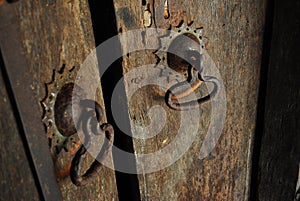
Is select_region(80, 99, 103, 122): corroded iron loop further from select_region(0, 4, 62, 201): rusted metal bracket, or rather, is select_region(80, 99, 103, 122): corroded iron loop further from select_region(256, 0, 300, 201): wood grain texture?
select_region(256, 0, 300, 201): wood grain texture

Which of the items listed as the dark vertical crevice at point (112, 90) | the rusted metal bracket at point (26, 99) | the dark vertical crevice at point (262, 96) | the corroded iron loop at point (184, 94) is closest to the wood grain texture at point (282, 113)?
the dark vertical crevice at point (262, 96)

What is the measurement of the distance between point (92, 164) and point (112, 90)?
13 cm

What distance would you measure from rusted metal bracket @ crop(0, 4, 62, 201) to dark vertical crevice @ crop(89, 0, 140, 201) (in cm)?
15

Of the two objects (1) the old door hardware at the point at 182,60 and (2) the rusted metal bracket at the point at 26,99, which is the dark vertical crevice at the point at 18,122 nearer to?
(2) the rusted metal bracket at the point at 26,99

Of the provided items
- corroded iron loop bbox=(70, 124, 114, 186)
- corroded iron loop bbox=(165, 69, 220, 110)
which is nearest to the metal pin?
corroded iron loop bbox=(165, 69, 220, 110)

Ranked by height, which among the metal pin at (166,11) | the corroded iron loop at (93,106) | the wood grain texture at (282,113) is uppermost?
the metal pin at (166,11)

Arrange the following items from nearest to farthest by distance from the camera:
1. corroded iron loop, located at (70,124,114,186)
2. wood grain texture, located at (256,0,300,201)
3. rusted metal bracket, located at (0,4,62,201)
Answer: rusted metal bracket, located at (0,4,62,201) → corroded iron loop, located at (70,124,114,186) → wood grain texture, located at (256,0,300,201)

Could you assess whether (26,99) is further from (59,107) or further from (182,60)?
(182,60)

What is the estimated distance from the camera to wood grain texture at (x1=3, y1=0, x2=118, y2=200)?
0.50m

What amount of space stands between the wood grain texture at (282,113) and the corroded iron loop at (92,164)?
46 centimetres

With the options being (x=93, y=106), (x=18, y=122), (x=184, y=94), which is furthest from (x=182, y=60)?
(x=18, y=122)

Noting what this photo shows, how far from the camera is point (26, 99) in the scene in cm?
50

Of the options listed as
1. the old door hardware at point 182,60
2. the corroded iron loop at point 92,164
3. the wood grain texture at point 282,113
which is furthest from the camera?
the wood grain texture at point 282,113

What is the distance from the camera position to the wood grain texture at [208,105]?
664 mm
